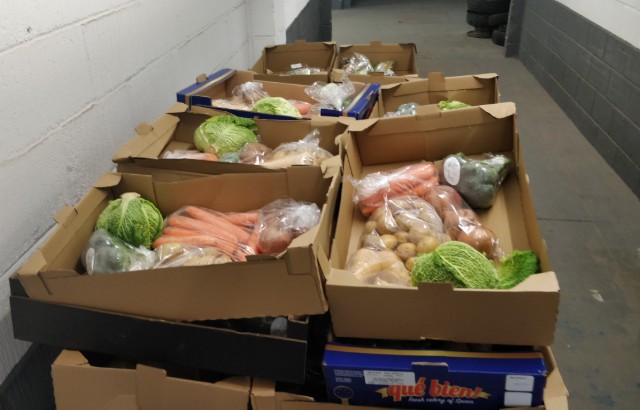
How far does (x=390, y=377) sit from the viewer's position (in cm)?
112

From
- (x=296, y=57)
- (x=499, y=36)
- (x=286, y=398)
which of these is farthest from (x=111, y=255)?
(x=499, y=36)

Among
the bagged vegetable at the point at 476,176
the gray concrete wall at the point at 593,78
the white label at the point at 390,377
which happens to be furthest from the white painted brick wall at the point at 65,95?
the gray concrete wall at the point at 593,78

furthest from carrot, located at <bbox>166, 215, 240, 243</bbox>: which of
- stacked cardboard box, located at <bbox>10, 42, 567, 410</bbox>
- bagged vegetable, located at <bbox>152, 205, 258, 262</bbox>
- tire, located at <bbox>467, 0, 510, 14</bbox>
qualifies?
tire, located at <bbox>467, 0, 510, 14</bbox>

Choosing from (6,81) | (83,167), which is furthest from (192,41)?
(6,81)

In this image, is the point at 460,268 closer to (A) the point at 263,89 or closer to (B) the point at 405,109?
(B) the point at 405,109

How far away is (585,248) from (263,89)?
1.76 m

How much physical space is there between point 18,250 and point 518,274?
1.26 meters

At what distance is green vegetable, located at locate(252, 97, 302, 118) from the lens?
203cm

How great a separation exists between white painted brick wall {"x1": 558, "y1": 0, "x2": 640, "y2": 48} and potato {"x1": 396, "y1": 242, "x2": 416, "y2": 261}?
268 cm

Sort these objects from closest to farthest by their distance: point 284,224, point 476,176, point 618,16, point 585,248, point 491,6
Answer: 1. point 284,224
2. point 476,176
3. point 585,248
4. point 618,16
5. point 491,6

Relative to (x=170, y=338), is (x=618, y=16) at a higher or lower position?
higher

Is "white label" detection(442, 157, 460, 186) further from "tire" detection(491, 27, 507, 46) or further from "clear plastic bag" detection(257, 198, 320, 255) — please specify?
"tire" detection(491, 27, 507, 46)

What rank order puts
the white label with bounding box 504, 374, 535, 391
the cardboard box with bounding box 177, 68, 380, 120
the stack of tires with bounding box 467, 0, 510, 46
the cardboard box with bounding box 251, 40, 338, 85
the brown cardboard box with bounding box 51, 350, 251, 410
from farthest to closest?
the stack of tires with bounding box 467, 0, 510, 46 → the cardboard box with bounding box 251, 40, 338, 85 → the cardboard box with bounding box 177, 68, 380, 120 → the brown cardboard box with bounding box 51, 350, 251, 410 → the white label with bounding box 504, 374, 535, 391

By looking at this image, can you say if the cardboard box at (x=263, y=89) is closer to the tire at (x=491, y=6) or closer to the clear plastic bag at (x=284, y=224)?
the clear plastic bag at (x=284, y=224)
